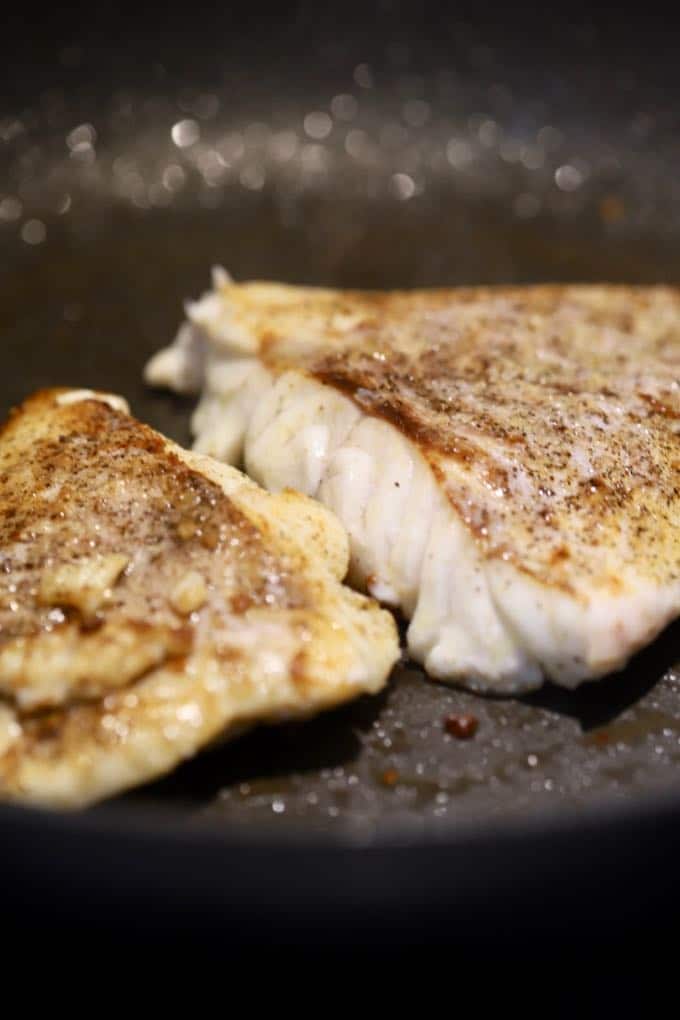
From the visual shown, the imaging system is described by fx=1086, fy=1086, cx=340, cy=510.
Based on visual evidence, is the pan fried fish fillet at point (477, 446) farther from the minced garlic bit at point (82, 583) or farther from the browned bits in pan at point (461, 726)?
the minced garlic bit at point (82, 583)

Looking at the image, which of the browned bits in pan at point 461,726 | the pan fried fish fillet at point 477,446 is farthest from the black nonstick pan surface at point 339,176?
the pan fried fish fillet at point 477,446

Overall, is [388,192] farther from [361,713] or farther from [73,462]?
[361,713]

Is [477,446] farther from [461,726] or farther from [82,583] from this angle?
[82,583]

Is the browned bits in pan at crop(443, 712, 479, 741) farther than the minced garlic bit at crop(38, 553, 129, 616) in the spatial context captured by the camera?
Yes

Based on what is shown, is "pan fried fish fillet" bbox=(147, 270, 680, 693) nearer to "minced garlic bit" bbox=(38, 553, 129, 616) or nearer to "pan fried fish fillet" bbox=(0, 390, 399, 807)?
"pan fried fish fillet" bbox=(0, 390, 399, 807)

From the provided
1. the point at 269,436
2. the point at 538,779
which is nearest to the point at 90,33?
the point at 269,436

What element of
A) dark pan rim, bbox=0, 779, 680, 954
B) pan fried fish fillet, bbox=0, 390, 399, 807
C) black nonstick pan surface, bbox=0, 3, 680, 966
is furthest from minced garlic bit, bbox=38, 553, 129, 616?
dark pan rim, bbox=0, 779, 680, 954
